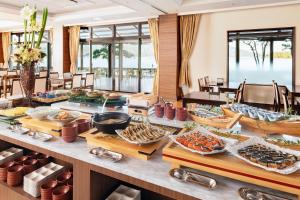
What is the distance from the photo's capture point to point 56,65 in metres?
10.3

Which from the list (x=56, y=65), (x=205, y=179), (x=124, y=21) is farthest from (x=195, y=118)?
(x=56, y=65)

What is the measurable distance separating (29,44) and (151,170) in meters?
1.96

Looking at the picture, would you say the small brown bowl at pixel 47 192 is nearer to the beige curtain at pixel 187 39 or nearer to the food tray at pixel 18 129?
the food tray at pixel 18 129

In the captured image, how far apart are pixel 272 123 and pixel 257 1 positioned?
545cm

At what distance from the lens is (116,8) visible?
774 cm

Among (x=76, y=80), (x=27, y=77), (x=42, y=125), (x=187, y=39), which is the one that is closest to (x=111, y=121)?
(x=42, y=125)

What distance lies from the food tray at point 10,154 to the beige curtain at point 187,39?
20.3 feet

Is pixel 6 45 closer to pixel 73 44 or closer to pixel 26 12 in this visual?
pixel 73 44

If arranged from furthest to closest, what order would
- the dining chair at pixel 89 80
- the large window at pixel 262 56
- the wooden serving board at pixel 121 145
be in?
1. the dining chair at pixel 89 80
2. the large window at pixel 262 56
3. the wooden serving board at pixel 121 145

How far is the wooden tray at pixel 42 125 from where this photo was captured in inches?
60.7

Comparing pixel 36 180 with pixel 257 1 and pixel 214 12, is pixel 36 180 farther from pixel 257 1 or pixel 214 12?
pixel 214 12

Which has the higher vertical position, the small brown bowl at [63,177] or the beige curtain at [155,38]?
the beige curtain at [155,38]

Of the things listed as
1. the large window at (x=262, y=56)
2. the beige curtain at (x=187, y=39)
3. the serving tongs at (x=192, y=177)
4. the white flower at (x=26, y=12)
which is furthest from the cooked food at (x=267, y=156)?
the beige curtain at (x=187, y=39)

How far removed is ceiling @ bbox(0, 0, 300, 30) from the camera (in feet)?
20.2
